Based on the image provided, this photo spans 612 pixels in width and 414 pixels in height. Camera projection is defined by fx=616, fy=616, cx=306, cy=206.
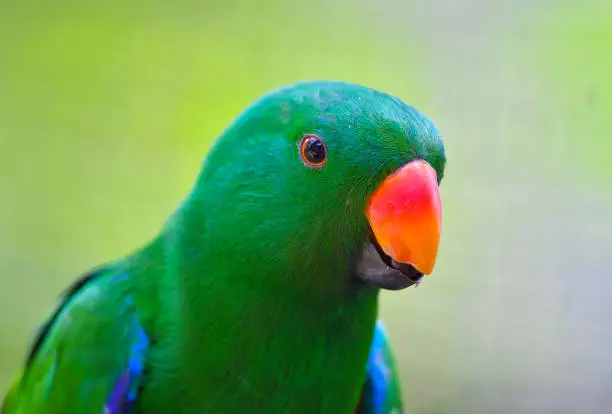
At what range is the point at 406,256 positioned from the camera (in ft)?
2.31

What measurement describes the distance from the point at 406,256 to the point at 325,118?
0.19 m

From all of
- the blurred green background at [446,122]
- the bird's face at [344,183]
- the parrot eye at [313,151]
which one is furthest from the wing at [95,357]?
the blurred green background at [446,122]

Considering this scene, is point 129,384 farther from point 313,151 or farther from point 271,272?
point 313,151

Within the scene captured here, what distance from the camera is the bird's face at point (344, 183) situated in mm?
711

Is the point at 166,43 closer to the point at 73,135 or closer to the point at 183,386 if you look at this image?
the point at 73,135

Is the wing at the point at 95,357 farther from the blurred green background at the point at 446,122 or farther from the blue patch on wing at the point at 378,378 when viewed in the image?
the blurred green background at the point at 446,122

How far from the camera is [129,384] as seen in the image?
2.89 ft

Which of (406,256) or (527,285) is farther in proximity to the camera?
(527,285)

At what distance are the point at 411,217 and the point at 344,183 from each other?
9cm

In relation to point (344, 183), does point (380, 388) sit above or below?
below

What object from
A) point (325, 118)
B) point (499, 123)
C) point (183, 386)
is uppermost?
point (499, 123)

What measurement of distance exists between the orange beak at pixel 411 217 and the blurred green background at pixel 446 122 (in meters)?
1.21

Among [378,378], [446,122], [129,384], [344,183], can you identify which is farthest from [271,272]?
[446,122]

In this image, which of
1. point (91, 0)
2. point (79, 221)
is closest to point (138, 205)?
point (79, 221)
